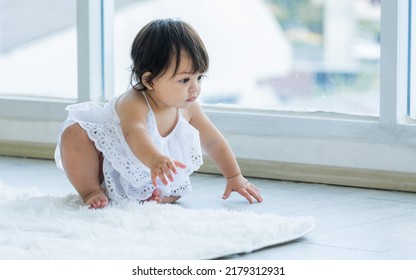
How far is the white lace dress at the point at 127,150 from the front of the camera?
1725 mm

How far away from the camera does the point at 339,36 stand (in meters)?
2.03

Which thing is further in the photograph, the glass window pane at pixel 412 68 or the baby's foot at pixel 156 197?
the glass window pane at pixel 412 68

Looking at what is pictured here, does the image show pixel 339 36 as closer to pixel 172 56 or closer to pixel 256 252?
pixel 172 56

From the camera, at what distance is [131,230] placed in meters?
1.50

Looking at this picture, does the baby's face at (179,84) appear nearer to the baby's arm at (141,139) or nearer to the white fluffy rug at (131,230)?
the baby's arm at (141,139)

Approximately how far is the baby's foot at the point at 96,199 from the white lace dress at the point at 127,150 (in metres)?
0.04

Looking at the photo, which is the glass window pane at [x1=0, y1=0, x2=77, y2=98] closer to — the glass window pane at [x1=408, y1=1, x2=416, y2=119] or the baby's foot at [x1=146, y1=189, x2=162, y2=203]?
the baby's foot at [x1=146, y1=189, x2=162, y2=203]

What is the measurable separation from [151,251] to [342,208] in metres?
0.51

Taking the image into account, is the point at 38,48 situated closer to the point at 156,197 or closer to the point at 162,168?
the point at 156,197

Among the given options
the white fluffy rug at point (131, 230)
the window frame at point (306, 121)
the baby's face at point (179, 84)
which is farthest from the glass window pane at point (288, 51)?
the white fluffy rug at point (131, 230)

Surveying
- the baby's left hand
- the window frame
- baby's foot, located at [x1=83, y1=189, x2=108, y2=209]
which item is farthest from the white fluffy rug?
the window frame

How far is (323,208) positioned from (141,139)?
1.19 ft

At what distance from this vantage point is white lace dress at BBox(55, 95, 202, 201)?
1.72 meters
